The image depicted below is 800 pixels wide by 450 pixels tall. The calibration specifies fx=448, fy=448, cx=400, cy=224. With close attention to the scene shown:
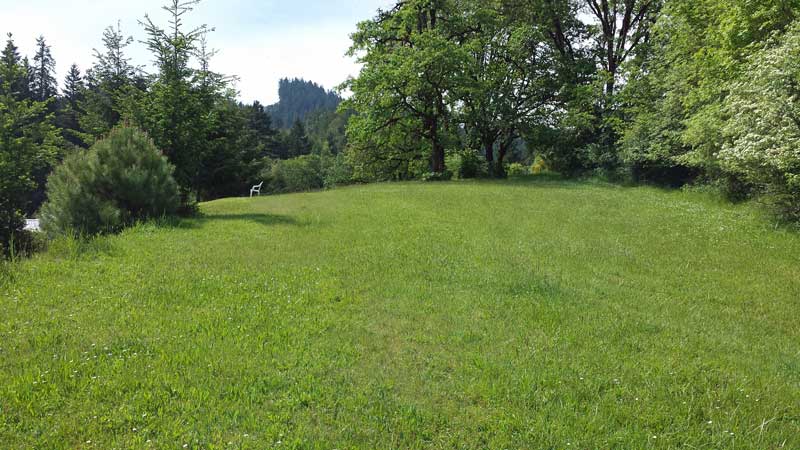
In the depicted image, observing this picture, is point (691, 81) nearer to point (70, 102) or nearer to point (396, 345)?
point (396, 345)

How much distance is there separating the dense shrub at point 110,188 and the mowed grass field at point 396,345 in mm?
1299

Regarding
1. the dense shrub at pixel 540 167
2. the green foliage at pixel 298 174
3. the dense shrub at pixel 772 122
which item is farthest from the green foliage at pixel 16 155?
the green foliage at pixel 298 174

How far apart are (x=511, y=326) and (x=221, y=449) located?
139 inches

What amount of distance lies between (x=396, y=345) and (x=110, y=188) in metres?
9.24

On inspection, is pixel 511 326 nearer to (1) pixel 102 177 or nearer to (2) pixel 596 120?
(1) pixel 102 177

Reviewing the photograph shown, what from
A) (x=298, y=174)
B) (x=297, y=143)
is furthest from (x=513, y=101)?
(x=297, y=143)

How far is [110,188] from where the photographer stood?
35.1 feet

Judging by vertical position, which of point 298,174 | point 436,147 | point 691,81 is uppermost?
point 691,81

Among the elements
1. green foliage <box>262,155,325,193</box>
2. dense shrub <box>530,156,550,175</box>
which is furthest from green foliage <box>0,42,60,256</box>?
green foliage <box>262,155,325,193</box>

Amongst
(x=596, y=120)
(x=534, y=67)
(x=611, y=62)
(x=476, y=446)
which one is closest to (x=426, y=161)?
(x=534, y=67)

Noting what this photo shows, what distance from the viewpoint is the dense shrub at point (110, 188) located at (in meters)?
9.79

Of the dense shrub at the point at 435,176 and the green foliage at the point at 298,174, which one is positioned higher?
the green foliage at the point at 298,174

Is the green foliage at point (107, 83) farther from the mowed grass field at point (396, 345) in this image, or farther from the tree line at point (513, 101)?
the mowed grass field at point (396, 345)

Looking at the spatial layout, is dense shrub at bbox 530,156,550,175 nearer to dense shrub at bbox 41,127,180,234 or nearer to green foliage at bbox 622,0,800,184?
green foliage at bbox 622,0,800,184
